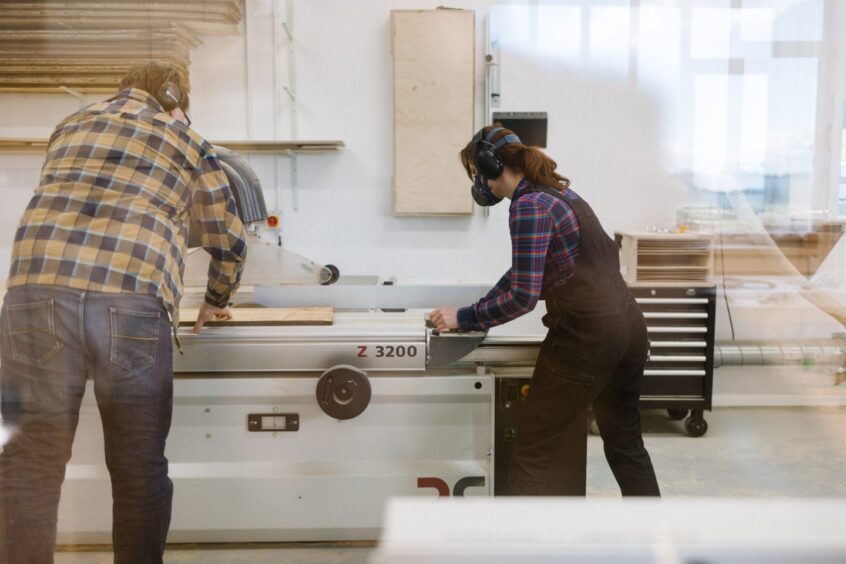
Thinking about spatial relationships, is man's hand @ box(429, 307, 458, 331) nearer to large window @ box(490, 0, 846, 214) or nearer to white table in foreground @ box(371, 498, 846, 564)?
white table in foreground @ box(371, 498, 846, 564)

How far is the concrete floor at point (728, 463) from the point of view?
186 cm

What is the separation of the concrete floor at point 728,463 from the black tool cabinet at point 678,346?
20cm

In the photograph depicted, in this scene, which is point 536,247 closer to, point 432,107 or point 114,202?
point 114,202

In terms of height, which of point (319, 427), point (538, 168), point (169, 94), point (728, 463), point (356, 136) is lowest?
point (728, 463)

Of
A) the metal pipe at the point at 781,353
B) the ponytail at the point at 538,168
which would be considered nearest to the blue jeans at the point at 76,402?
the ponytail at the point at 538,168

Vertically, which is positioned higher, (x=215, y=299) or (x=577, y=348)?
(x=215, y=299)

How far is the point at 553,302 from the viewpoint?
162cm

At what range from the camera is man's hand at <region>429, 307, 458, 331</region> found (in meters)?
1.70

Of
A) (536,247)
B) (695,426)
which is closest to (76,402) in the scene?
(536,247)

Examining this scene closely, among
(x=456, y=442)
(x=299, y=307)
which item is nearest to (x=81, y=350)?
(x=299, y=307)

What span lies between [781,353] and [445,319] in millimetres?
2288

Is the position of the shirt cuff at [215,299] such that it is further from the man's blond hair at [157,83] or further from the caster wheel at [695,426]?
the caster wheel at [695,426]

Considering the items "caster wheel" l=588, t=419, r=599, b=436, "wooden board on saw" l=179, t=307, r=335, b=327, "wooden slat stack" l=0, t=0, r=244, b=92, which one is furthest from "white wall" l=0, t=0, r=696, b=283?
"wooden board on saw" l=179, t=307, r=335, b=327

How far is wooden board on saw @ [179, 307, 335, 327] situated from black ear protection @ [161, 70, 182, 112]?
54 centimetres
